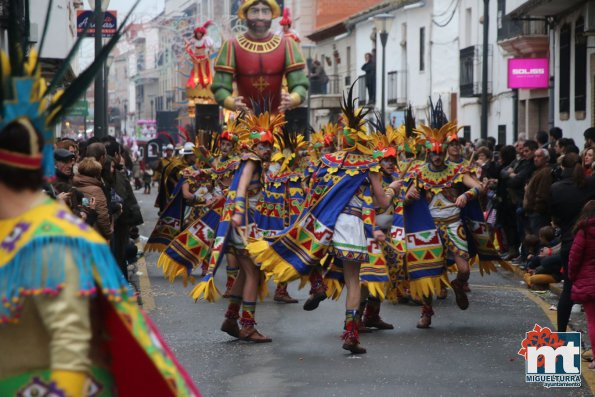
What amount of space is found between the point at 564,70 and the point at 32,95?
23890 millimetres

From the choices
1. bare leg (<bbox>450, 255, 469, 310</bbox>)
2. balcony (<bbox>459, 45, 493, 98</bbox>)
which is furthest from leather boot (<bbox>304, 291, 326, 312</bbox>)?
balcony (<bbox>459, 45, 493, 98</bbox>)

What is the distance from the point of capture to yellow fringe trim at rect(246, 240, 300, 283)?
10.2 metres

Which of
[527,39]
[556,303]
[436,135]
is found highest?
[527,39]

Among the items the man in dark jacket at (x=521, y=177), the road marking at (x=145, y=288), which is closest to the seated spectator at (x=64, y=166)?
the road marking at (x=145, y=288)

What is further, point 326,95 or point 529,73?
point 326,95

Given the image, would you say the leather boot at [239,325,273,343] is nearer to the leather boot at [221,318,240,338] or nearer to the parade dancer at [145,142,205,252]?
the leather boot at [221,318,240,338]

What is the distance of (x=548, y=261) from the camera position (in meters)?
14.5

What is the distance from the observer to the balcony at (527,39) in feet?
98.9

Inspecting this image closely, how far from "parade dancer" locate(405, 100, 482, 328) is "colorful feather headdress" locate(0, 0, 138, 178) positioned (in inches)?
319

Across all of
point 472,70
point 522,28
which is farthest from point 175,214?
point 472,70

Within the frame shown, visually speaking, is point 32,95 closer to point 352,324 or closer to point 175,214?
point 352,324

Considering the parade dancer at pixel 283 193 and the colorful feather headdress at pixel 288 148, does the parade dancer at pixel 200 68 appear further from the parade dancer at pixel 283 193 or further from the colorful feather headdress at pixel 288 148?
the parade dancer at pixel 283 193

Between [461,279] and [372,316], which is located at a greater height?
[461,279]

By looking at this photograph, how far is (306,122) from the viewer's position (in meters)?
15.9
